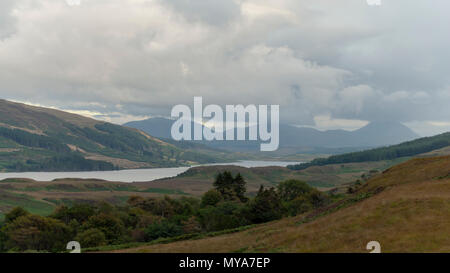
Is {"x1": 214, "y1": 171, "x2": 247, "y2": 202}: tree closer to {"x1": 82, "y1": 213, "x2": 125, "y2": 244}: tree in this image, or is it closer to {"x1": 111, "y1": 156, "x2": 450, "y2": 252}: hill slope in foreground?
{"x1": 82, "y1": 213, "x2": 125, "y2": 244}: tree

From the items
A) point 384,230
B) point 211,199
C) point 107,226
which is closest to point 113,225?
point 107,226

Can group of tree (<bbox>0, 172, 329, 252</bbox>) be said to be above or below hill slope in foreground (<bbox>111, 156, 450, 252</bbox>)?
below

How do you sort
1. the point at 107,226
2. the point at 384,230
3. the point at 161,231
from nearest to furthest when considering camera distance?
the point at 384,230 → the point at 161,231 → the point at 107,226

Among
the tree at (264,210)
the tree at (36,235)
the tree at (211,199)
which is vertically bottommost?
the tree at (36,235)

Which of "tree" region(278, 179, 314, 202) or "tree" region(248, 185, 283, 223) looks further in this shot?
"tree" region(278, 179, 314, 202)

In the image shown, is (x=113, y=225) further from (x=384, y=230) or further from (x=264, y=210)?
(x=384, y=230)

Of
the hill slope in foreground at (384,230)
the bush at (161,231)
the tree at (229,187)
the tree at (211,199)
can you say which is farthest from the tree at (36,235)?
the tree at (229,187)

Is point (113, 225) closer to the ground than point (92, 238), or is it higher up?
higher up

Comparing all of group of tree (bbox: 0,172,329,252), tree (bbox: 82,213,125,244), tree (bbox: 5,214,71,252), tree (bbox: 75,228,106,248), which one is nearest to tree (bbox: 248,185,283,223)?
group of tree (bbox: 0,172,329,252)

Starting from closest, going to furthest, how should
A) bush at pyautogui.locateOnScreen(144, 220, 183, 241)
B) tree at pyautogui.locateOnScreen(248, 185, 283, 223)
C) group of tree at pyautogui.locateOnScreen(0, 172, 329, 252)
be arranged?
bush at pyautogui.locateOnScreen(144, 220, 183, 241), group of tree at pyautogui.locateOnScreen(0, 172, 329, 252), tree at pyautogui.locateOnScreen(248, 185, 283, 223)

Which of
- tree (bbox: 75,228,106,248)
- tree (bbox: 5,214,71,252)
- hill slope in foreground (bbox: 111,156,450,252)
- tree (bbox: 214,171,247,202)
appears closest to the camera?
hill slope in foreground (bbox: 111,156,450,252)

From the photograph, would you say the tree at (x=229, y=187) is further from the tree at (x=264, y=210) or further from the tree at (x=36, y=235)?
the tree at (x=36, y=235)
